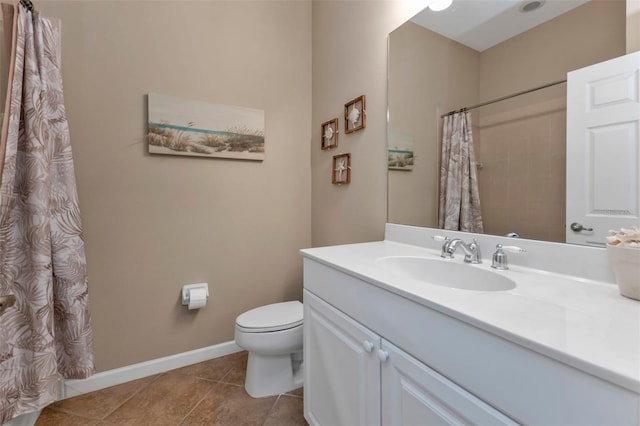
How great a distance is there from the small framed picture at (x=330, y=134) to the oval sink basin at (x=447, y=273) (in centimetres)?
105

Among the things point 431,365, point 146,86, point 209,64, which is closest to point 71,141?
point 146,86

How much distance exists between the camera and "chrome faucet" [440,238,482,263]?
3.54 feet

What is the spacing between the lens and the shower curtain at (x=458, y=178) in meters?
1.19

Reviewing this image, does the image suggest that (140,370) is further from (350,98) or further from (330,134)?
(350,98)

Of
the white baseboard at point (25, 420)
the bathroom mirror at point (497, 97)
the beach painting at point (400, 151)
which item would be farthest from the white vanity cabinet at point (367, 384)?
the white baseboard at point (25, 420)

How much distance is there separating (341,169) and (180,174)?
1.06m

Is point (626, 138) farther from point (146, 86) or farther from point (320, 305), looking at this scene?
point (146, 86)

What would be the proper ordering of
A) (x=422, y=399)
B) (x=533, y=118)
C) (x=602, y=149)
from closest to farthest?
1. (x=422, y=399)
2. (x=602, y=149)
3. (x=533, y=118)

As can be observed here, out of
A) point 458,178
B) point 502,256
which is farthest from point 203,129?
point 502,256

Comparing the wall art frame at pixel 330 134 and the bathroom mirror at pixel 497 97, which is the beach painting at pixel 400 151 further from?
the wall art frame at pixel 330 134

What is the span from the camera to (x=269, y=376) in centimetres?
159

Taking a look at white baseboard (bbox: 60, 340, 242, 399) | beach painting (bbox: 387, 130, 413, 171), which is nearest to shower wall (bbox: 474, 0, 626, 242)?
beach painting (bbox: 387, 130, 413, 171)

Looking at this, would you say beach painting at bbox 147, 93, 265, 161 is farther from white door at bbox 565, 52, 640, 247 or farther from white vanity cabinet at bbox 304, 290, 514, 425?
white door at bbox 565, 52, 640, 247

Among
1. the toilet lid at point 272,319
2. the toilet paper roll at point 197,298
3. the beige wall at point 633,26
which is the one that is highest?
the beige wall at point 633,26
